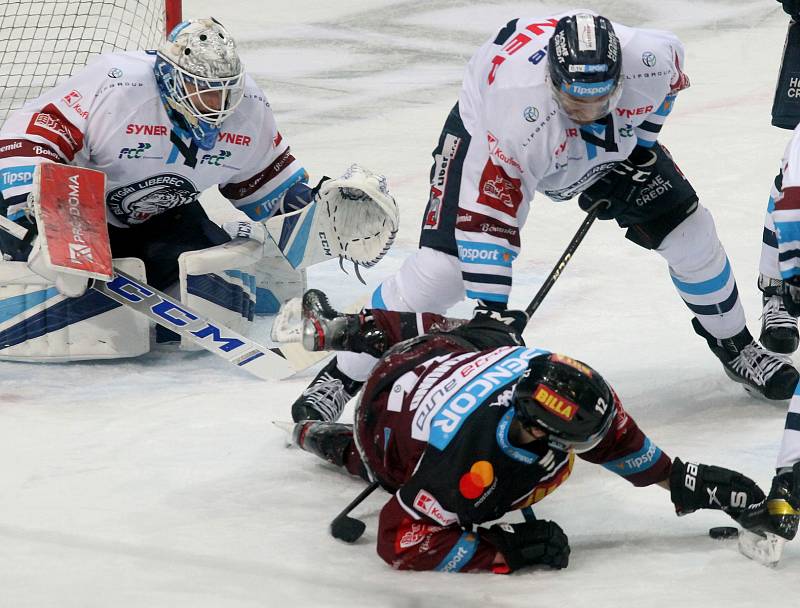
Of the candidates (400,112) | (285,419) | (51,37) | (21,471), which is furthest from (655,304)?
(51,37)

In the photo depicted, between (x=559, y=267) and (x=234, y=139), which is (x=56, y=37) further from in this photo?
(x=559, y=267)

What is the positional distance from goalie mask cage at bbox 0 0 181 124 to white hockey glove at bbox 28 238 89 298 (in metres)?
2.67

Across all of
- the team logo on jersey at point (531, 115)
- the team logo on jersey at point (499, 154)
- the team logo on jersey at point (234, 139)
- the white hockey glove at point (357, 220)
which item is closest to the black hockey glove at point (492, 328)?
the team logo on jersey at point (499, 154)

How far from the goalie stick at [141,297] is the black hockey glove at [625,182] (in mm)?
1061

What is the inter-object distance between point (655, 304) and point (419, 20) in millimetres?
4801

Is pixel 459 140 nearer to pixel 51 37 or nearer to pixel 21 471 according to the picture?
pixel 21 471

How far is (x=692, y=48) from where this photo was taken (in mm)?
8242

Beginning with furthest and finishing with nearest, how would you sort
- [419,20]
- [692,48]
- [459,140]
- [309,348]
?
[419,20] < [692,48] < [459,140] < [309,348]

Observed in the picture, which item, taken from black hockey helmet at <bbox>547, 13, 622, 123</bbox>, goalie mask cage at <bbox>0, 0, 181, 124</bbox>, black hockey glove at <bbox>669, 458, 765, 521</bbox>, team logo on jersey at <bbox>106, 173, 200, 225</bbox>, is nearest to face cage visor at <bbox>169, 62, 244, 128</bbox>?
team logo on jersey at <bbox>106, 173, 200, 225</bbox>

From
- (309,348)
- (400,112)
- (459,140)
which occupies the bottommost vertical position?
(400,112)

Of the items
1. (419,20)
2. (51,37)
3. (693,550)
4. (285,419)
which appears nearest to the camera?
(693,550)

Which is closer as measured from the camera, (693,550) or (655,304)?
(693,550)

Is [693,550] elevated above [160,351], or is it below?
above

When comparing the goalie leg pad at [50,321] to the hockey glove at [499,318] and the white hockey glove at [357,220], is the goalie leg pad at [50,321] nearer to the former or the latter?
the white hockey glove at [357,220]
